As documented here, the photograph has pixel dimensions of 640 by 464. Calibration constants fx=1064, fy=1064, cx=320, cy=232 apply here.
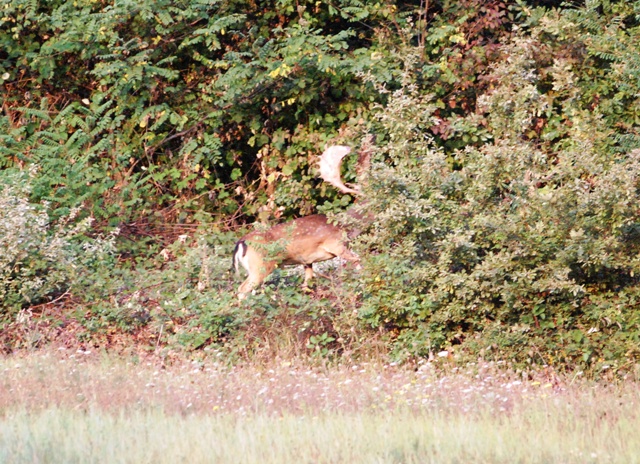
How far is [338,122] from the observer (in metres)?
14.6

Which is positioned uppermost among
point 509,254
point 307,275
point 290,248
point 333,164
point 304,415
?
point 304,415

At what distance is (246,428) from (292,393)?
125cm

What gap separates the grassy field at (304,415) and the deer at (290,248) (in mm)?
2512

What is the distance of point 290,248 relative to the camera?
11312 mm

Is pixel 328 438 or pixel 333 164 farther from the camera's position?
pixel 333 164

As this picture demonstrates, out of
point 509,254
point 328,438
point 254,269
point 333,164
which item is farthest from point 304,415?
point 333,164

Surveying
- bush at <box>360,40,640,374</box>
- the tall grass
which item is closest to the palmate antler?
bush at <box>360,40,640,374</box>

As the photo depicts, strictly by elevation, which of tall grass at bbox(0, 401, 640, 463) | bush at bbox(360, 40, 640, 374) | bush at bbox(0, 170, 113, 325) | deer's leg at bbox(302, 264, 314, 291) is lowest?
deer's leg at bbox(302, 264, 314, 291)

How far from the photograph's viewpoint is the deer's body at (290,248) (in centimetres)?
1095

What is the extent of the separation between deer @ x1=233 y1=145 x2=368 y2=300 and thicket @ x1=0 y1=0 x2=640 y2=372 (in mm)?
329

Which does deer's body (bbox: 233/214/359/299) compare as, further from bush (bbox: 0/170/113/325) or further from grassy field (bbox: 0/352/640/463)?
grassy field (bbox: 0/352/640/463)

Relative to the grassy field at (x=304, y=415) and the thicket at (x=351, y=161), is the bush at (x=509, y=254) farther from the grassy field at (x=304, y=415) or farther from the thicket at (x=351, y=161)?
the grassy field at (x=304, y=415)

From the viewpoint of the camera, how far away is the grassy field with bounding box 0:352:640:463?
17.5 ft

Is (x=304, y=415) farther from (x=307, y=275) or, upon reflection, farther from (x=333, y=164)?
(x=333, y=164)
